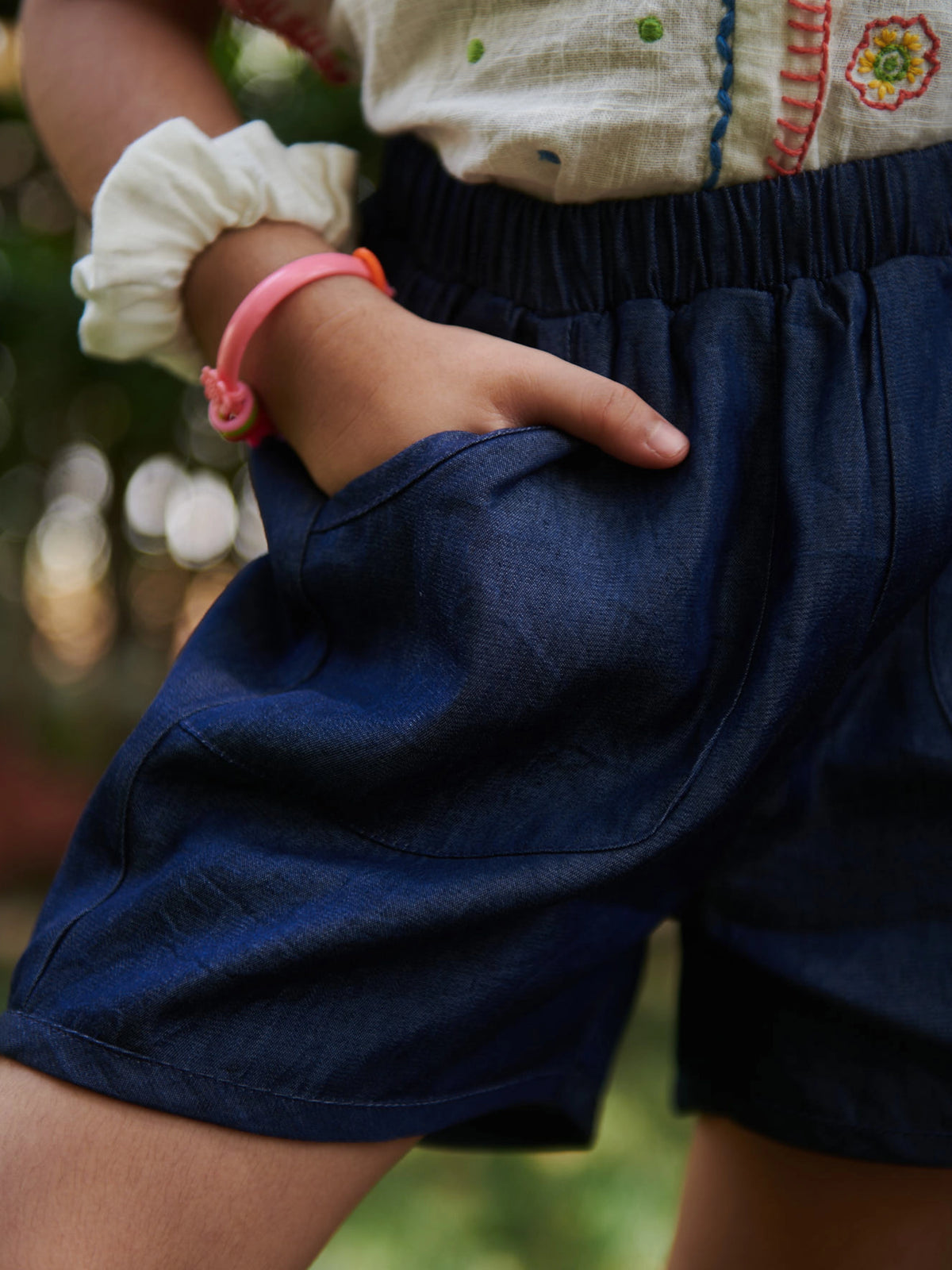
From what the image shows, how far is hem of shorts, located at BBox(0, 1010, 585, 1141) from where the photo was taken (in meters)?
0.58

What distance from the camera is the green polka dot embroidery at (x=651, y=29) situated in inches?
25.5

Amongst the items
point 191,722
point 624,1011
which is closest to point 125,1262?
point 191,722

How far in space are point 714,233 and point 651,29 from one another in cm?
13

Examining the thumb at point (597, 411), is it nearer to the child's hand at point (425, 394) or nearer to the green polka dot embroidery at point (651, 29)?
the child's hand at point (425, 394)

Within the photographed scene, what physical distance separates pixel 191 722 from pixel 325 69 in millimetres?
657

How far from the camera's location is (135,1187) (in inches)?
22.4

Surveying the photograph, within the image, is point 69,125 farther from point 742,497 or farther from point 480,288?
point 742,497

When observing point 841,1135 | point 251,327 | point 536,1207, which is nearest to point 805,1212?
point 841,1135

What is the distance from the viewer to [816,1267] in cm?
82

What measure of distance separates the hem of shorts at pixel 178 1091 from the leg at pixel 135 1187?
0.01 meters

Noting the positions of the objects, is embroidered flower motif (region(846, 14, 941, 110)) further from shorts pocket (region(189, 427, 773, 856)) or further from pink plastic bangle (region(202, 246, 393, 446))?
pink plastic bangle (region(202, 246, 393, 446))

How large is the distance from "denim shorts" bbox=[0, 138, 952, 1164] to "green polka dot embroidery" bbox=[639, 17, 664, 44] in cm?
10

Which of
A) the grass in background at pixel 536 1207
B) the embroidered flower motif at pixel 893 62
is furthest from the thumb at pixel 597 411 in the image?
the grass in background at pixel 536 1207

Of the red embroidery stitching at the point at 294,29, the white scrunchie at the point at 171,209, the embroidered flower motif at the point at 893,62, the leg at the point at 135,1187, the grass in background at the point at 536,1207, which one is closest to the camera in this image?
the leg at the point at 135,1187
